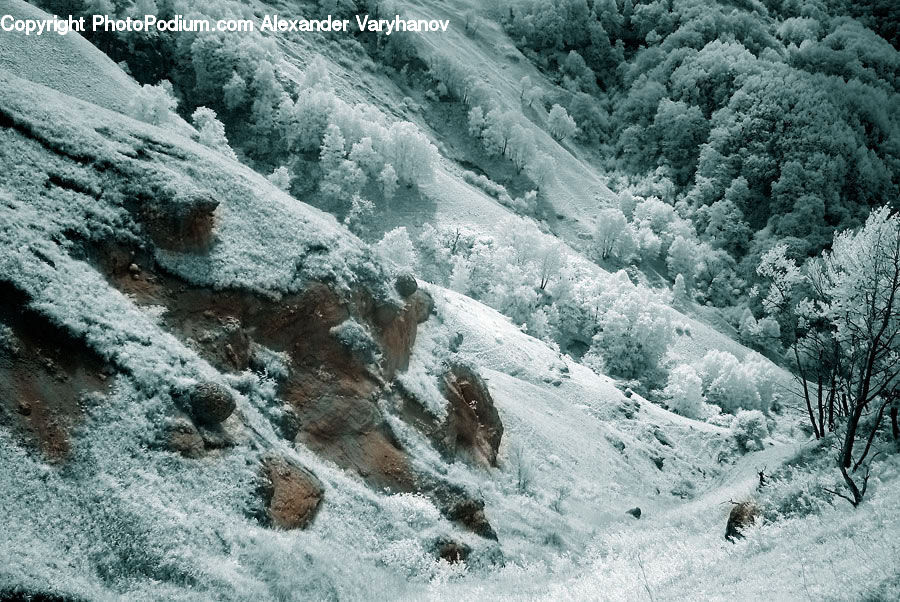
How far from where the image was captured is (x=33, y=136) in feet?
49.7

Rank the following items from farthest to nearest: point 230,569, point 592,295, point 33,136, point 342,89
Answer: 1. point 342,89
2. point 592,295
3. point 33,136
4. point 230,569

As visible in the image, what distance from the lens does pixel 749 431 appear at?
49031 mm

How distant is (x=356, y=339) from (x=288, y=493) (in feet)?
21.3

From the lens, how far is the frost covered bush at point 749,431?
144 ft

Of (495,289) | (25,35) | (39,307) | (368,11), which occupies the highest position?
(368,11)

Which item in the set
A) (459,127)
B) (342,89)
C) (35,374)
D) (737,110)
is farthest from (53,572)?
(737,110)

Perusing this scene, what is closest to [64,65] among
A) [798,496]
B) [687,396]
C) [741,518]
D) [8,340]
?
[8,340]

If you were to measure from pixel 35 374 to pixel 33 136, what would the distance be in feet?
28.3

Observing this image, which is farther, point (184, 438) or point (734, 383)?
point (734, 383)

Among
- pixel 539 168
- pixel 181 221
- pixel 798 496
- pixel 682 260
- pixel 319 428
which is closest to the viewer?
pixel 798 496

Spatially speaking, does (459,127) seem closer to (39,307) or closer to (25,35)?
(25,35)

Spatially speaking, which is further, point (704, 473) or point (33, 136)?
point (704, 473)

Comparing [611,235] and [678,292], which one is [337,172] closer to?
[611,235]

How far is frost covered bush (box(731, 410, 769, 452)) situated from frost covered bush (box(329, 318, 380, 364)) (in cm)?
3864
